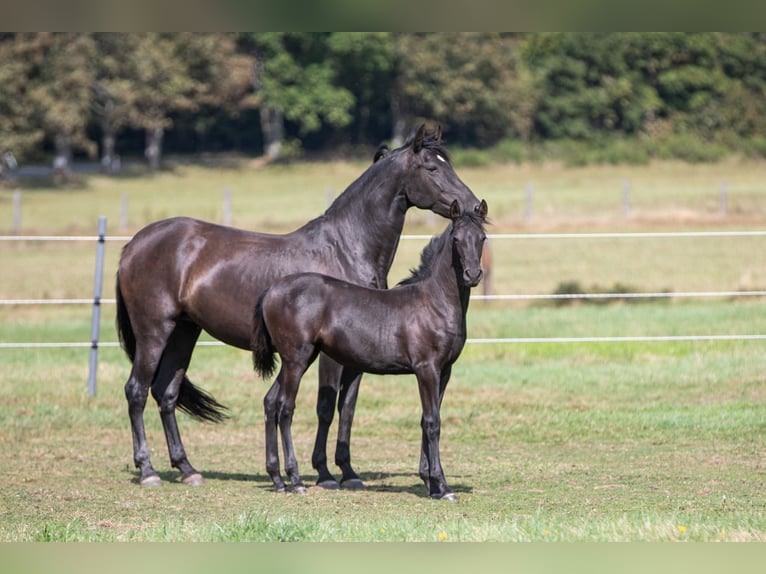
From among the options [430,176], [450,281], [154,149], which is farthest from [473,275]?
[154,149]

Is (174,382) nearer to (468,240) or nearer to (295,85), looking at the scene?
(468,240)

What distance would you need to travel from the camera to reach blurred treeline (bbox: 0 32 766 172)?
1950 inches

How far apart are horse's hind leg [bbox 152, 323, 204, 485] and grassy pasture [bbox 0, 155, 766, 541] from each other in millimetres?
218

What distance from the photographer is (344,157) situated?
55625 millimetres

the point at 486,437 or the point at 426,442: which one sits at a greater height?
the point at 426,442

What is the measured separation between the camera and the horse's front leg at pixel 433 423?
7.44 meters

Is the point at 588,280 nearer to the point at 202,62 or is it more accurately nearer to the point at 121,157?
the point at 202,62

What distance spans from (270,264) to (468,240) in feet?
5.77

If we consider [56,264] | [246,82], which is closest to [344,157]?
[246,82]

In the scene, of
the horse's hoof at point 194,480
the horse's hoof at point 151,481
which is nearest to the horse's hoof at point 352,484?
the horse's hoof at point 194,480

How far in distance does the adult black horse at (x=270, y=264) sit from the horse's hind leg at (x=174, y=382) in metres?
0.02

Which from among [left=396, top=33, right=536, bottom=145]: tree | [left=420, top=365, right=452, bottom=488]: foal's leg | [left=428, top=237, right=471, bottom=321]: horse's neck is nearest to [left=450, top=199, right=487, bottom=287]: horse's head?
[left=428, top=237, right=471, bottom=321]: horse's neck

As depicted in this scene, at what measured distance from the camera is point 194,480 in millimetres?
8414

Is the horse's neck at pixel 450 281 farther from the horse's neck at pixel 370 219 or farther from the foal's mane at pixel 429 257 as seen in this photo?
the horse's neck at pixel 370 219
